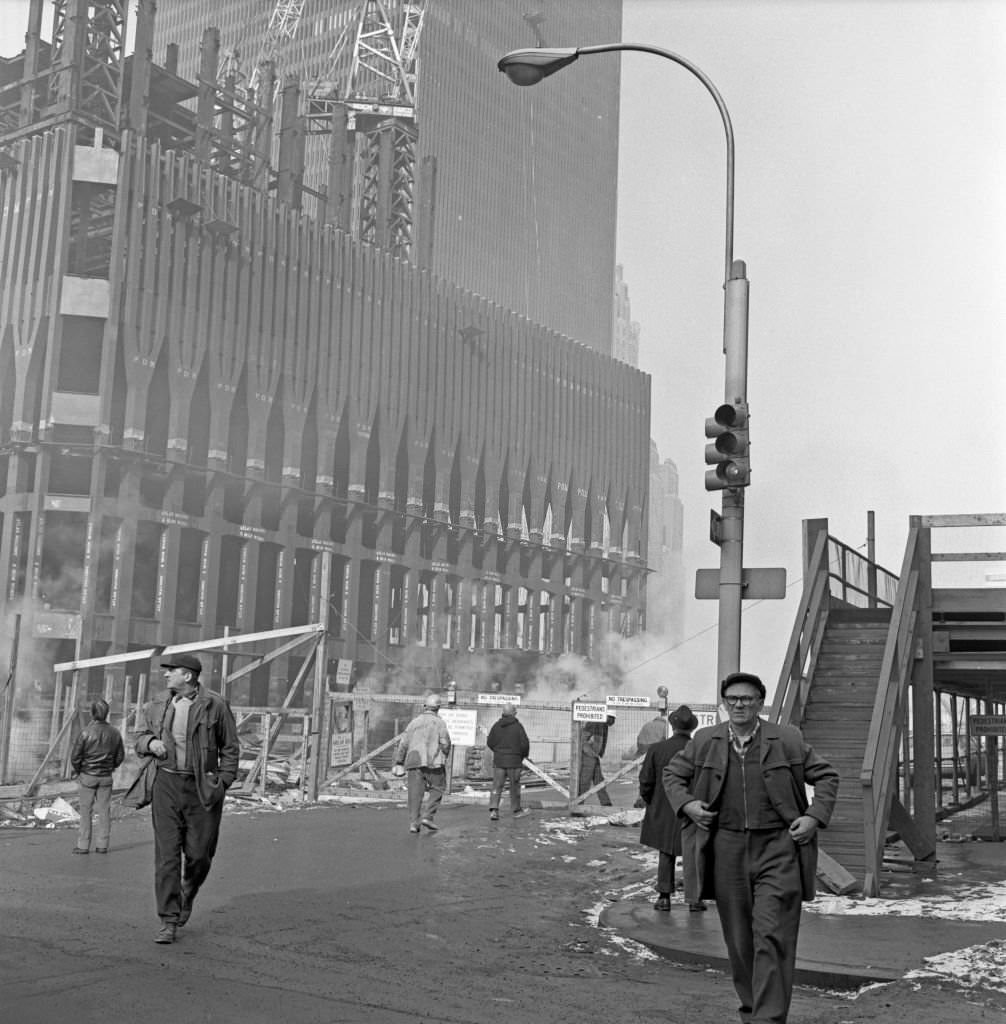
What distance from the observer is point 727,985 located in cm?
732

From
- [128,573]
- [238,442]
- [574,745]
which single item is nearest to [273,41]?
[238,442]

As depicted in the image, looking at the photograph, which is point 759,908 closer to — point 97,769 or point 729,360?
point 729,360

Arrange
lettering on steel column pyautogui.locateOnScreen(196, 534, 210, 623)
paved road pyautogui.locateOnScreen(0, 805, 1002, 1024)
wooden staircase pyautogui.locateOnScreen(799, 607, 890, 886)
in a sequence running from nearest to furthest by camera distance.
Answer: paved road pyautogui.locateOnScreen(0, 805, 1002, 1024)
wooden staircase pyautogui.locateOnScreen(799, 607, 890, 886)
lettering on steel column pyautogui.locateOnScreen(196, 534, 210, 623)

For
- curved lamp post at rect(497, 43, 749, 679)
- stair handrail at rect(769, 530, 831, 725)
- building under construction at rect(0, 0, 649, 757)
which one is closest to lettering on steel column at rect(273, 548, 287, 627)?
building under construction at rect(0, 0, 649, 757)

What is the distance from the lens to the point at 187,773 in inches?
329

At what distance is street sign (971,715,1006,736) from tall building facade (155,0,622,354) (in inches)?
3453

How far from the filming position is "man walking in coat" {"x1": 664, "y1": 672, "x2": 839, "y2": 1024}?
5.79m

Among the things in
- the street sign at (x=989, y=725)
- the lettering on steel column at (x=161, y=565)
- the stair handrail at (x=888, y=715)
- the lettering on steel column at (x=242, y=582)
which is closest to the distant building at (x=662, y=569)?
the lettering on steel column at (x=242, y=582)

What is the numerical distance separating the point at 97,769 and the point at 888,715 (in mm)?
7800

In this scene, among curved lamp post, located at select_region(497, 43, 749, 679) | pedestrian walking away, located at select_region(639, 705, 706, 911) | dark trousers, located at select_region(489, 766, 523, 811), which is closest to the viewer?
pedestrian walking away, located at select_region(639, 705, 706, 911)

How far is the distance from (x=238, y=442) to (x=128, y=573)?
310 inches

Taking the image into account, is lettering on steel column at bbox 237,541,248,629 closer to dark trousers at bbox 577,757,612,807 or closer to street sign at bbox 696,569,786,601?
dark trousers at bbox 577,757,612,807

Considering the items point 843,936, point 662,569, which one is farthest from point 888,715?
point 662,569

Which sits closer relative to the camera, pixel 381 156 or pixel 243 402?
pixel 243 402
